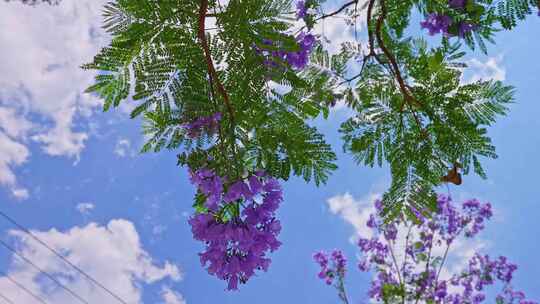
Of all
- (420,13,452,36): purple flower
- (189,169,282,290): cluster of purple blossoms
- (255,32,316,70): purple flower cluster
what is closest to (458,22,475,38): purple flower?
(420,13,452,36): purple flower

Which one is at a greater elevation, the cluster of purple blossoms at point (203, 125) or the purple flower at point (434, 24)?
the purple flower at point (434, 24)

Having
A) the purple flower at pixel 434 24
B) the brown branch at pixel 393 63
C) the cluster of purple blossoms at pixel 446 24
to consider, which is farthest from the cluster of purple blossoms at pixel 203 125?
the purple flower at pixel 434 24

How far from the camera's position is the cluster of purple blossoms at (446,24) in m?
2.05

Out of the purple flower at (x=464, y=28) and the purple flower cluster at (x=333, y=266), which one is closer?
the purple flower at (x=464, y=28)

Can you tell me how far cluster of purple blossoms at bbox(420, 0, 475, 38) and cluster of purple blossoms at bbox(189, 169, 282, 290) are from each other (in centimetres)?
113

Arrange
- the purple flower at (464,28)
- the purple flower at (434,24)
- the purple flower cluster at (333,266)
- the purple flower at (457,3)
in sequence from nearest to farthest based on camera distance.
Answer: the purple flower at (457,3) → the purple flower at (464,28) → the purple flower at (434,24) → the purple flower cluster at (333,266)

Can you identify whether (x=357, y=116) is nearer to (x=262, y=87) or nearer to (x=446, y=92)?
(x=446, y=92)

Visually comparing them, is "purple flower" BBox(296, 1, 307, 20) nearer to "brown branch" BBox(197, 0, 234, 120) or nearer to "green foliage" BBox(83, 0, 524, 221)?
"green foliage" BBox(83, 0, 524, 221)

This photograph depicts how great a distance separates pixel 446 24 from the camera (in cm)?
244

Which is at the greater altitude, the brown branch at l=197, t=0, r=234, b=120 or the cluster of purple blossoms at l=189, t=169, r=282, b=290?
the brown branch at l=197, t=0, r=234, b=120

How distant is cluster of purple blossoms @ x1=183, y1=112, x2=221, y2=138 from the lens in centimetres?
165

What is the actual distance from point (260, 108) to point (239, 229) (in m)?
0.43

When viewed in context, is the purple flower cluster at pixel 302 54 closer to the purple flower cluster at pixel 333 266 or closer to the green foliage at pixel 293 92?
the green foliage at pixel 293 92

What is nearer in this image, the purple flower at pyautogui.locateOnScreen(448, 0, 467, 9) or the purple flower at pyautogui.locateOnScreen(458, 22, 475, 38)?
the purple flower at pyautogui.locateOnScreen(448, 0, 467, 9)
